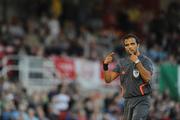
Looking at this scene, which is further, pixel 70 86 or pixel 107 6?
pixel 107 6

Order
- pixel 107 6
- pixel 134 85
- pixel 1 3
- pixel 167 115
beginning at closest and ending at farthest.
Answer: pixel 134 85 → pixel 167 115 → pixel 1 3 → pixel 107 6

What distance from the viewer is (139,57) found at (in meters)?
12.1

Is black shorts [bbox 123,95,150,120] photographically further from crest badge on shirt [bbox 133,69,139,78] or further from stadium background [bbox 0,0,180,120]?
stadium background [bbox 0,0,180,120]

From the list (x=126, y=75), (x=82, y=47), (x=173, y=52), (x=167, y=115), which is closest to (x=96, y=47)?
(x=82, y=47)

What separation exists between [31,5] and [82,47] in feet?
10.4

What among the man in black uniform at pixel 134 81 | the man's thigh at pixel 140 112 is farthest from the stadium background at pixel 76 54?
the man's thigh at pixel 140 112

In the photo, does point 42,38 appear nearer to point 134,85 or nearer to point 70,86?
point 70,86

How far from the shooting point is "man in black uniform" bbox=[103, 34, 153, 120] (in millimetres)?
11876

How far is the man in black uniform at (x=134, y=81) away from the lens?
11876 millimetres

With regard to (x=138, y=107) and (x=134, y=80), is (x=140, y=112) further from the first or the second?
(x=134, y=80)

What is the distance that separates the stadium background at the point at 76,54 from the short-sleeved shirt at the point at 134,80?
667cm

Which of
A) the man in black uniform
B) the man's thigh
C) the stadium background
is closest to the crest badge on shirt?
the man in black uniform

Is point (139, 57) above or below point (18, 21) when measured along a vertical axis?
below

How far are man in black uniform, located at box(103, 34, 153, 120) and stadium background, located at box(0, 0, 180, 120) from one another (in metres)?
6.63
